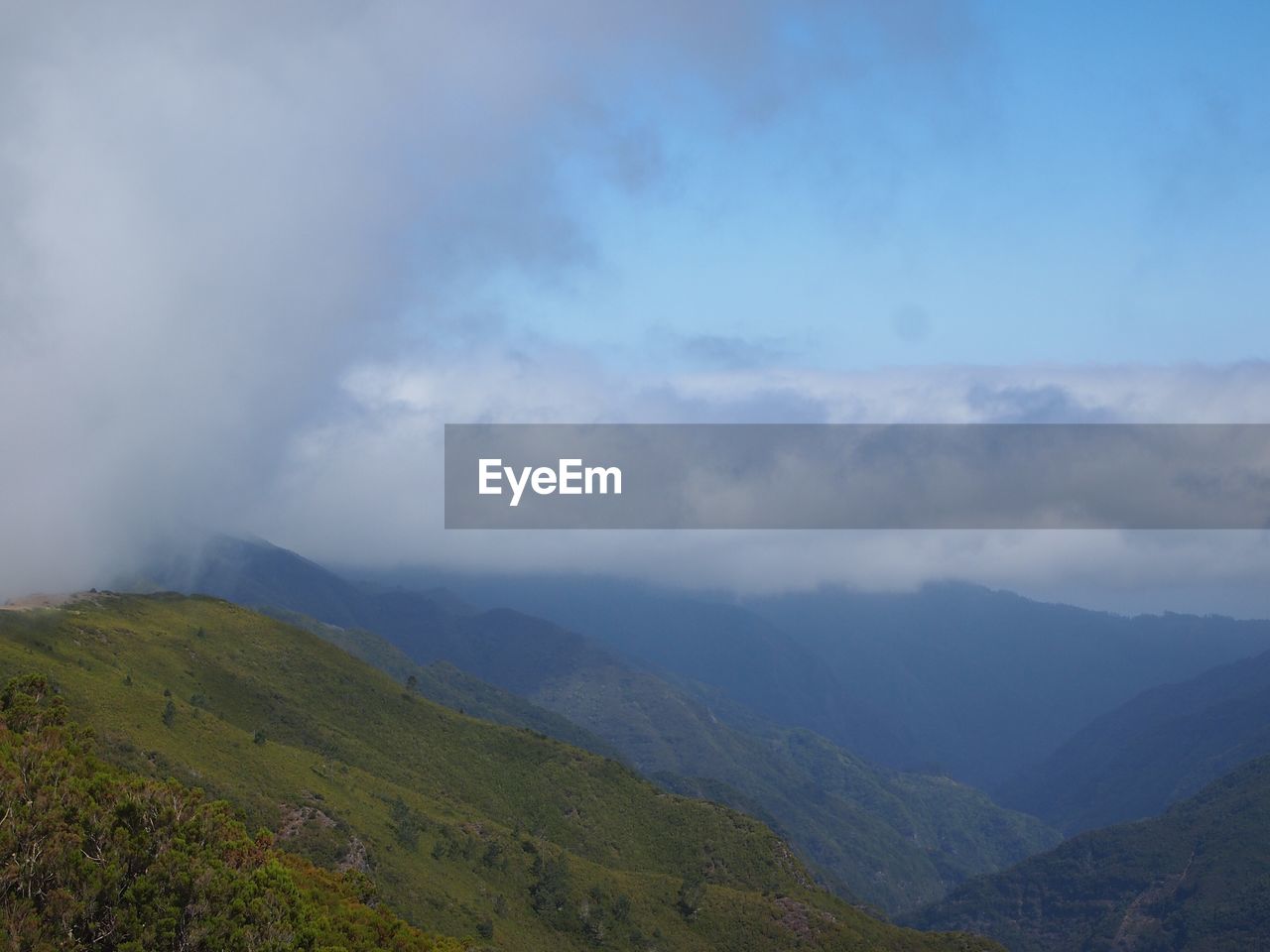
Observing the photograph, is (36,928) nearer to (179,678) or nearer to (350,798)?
(350,798)

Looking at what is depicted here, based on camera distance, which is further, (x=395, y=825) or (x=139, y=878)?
(x=395, y=825)

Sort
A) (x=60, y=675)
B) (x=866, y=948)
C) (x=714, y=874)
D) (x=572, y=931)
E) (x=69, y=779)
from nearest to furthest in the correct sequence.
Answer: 1. (x=69, y=779)
2. (x=60, y=675)
3. (x=572, y=931)
4. (x=866, y=948)
5. (x=714, y=874)

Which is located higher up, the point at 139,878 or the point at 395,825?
the point at 139,878

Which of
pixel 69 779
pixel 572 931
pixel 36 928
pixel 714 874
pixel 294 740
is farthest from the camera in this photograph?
pixel 714 874

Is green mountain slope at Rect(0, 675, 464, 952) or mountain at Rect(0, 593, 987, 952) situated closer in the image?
green mountain slope at Rect(0, 675, 464, 952)

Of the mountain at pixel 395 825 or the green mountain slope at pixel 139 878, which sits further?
the mountain at pixel 395 825

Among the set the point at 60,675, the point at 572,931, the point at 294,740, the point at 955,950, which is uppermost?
the point at 60,675

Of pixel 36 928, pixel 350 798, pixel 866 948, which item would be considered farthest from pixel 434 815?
pixel 36 928

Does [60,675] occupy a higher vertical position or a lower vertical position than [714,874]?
higher
